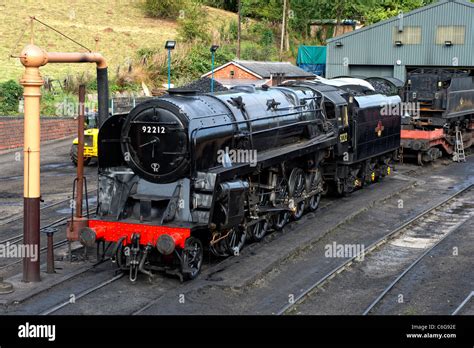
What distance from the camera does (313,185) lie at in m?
17.2

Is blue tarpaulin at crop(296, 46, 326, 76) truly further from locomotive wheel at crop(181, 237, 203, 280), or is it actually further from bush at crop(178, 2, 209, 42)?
locomotive wheel at crop(181, 237, 203, 280)

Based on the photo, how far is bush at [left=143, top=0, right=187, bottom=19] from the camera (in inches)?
2130

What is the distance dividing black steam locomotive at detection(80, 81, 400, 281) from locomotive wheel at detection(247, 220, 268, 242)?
2 cm

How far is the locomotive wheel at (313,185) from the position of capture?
55.9 ft

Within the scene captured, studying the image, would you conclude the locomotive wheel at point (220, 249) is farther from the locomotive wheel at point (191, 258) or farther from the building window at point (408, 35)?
the building window at point (408, 35)

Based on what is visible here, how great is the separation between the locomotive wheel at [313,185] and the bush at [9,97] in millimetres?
15995

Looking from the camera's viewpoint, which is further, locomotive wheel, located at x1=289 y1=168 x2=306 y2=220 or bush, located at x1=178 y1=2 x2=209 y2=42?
bush, located at x1=178 y1=2 x2=209 y2=42

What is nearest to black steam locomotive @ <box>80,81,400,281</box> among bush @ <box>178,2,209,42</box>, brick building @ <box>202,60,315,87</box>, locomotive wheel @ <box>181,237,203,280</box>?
locomotive wheel @ <box>181,237,203,280</box>

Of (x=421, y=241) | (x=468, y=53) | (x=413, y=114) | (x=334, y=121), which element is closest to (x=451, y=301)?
(x=421, y=241)

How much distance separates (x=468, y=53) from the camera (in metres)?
35.7
